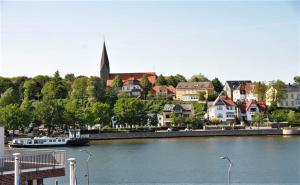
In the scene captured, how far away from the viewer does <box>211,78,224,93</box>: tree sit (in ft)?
519

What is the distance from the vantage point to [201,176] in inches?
1735

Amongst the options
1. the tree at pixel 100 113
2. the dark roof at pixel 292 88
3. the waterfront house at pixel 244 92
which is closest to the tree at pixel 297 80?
the dark roof at pixel 292 88

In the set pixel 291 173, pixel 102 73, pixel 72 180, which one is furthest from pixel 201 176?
pixel 102 73

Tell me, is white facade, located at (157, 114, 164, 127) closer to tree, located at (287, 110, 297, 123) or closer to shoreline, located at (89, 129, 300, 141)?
shoreline, located at (89, 129, 300, 141)

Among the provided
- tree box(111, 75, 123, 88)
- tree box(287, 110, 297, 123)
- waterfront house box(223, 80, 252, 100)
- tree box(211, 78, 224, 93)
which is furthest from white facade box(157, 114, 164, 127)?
tree box(211, 78, 224, 93)

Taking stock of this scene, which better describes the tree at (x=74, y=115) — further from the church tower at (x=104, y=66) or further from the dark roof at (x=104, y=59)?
the dark roof at (x=104, y=59)

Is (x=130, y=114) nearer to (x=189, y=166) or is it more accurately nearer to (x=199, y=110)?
(x=199, y=110)

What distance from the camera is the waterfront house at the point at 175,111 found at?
12056cm

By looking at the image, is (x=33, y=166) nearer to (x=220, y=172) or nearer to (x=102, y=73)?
(x=220, y=172)

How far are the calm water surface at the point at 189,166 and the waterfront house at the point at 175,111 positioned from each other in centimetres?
4646

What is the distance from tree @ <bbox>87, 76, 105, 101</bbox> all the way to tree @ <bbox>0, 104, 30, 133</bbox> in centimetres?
2628

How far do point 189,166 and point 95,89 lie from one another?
7402cm

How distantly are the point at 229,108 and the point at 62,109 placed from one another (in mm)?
38251

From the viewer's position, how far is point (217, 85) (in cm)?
15938
